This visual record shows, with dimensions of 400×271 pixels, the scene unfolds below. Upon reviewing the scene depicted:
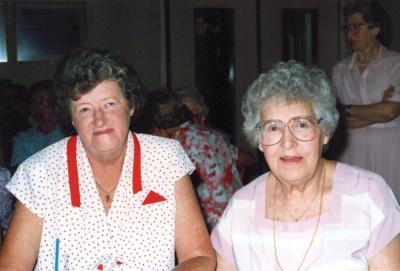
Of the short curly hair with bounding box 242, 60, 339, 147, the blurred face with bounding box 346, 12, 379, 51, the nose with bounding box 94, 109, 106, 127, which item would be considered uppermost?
the blurred face with bounding box 346, 12, 379, 51

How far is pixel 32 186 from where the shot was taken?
2494mm

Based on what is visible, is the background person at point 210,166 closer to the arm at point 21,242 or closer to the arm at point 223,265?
the arm at point 223,265

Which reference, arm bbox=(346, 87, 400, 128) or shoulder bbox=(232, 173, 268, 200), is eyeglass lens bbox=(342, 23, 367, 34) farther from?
shoulder bbox=(232, 173, 268, 200)

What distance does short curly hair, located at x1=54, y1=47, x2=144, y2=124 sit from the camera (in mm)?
2418

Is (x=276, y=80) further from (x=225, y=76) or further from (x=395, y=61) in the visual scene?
(x=225, y=76)

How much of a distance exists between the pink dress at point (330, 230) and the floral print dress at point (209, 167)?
59.5 inches

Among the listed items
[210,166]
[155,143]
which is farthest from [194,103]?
[155,143]

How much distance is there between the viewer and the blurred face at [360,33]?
4.43m

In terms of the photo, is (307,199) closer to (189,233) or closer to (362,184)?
(362,184)

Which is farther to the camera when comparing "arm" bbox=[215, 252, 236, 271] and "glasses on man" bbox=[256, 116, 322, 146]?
"arm" bbox=[215, 252, 236, 271]

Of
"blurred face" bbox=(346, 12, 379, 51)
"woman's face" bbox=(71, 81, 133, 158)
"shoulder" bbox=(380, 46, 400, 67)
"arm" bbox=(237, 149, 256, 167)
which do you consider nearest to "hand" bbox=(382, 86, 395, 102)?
"shoulder" bbox=(380, 46, 400, 67)

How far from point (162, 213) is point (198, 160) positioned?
1492 millimetres

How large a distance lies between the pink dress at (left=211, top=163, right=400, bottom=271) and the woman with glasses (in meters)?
2.20

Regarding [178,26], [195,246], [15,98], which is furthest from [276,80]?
[178,26]
